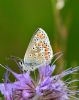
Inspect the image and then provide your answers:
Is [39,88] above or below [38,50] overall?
below

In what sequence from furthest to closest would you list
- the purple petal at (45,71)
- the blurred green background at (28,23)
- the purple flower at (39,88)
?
the blurred green background at (28,23)
the purple petal at (45,71)
the purple flower at (39,88)

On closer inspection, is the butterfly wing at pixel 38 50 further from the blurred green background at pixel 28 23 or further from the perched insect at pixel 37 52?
the blurred green background at pixel 28 23

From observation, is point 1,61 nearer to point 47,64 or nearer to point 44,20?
point 44,20

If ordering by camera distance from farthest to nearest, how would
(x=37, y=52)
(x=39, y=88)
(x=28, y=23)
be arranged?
(x=28, y=23), (x=37, y=52), (x=39, y=88)

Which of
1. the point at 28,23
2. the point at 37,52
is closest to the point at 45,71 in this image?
the point at 37,52

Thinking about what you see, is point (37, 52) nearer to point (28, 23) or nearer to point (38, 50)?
point (38, 50)

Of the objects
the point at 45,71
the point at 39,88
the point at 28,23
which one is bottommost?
the point at 39,88

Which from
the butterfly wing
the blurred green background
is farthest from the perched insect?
the blurred green background

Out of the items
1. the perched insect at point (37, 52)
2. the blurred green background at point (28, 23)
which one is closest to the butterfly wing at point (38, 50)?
the perched insect at point (37, 52)
